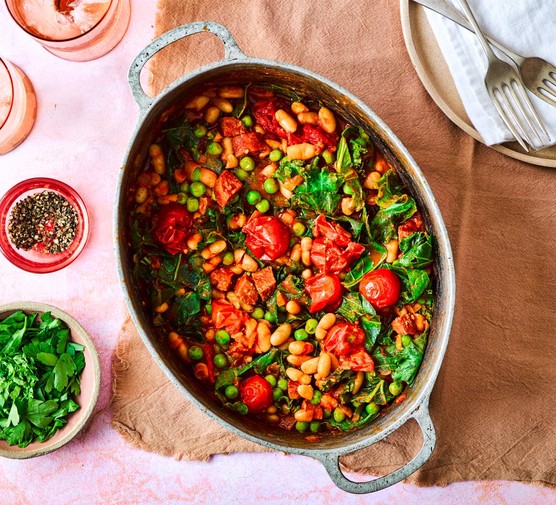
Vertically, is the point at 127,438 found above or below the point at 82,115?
below

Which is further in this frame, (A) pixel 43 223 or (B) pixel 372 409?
(A) pixel 43 223

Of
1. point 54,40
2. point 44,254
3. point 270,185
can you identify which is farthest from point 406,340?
point 54,40

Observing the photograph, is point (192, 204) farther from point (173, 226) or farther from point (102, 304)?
point (102, 304)

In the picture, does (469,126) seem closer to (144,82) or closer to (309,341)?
(309,341)

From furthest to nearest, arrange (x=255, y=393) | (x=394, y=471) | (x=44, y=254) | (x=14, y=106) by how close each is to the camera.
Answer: (x=44, y=254)
(x=14, y=106)
(x=255, y=393)
(x=394, y=471)

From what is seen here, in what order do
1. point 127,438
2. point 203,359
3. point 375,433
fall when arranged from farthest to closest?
point 127,438, point 203,359, point 375,433

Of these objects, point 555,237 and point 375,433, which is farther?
point 555,237

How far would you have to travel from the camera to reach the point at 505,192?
222 centimetres

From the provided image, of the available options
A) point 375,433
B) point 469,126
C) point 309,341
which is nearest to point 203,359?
point 309,341

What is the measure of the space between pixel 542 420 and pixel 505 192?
0.79 metres

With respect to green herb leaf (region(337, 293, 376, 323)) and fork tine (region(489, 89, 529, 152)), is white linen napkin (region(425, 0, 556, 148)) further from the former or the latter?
green herb leaf (region(337, 293, 376, 323))

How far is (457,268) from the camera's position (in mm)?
2207

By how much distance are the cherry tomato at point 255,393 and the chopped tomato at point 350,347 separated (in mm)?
244

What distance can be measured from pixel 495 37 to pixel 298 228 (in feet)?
2.85
